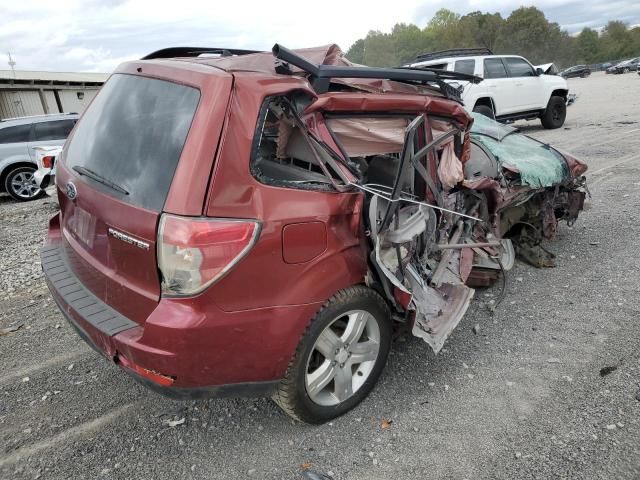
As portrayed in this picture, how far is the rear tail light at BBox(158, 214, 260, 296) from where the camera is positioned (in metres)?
1.99

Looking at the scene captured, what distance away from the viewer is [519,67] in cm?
1220

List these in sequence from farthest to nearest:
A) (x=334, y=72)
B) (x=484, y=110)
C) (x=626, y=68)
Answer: (x=626, y=68)
(x=484, y=110)
(x=334, y=72)

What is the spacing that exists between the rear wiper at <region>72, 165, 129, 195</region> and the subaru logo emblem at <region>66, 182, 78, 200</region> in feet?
0.26

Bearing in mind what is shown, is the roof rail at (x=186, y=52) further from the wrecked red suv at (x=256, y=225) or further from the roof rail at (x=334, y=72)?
the roof rail at (x=334, y=72)

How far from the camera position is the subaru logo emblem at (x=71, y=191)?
255cm

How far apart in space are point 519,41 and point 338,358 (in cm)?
8888

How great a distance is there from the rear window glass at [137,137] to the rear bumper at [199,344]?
0.49 metres

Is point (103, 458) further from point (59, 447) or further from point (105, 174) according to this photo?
point (105, 174)

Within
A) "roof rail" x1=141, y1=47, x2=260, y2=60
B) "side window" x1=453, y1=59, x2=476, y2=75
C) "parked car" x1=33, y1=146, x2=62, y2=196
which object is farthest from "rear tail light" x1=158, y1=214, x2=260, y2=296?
"side window" x1=453, y1=59, x2=476, y2=75

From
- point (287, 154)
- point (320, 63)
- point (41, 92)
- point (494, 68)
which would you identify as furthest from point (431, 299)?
point (41, 92)

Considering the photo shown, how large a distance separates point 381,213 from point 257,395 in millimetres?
1137

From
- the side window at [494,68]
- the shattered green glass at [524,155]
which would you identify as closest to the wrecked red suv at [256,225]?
the shattered green glass at [524,155]

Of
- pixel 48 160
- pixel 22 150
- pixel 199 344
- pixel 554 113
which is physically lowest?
pixel 22 150

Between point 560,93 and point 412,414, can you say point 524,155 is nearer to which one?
point 412,414
